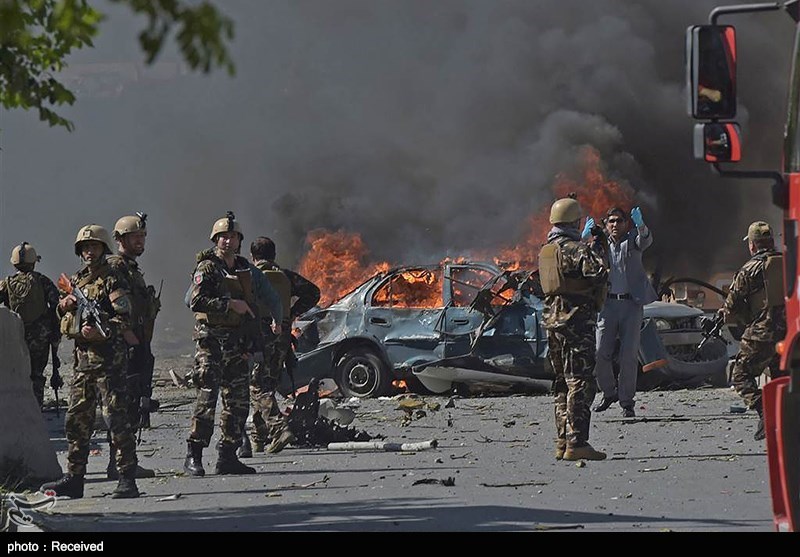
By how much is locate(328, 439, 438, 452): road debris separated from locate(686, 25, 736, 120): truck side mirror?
21.4ft

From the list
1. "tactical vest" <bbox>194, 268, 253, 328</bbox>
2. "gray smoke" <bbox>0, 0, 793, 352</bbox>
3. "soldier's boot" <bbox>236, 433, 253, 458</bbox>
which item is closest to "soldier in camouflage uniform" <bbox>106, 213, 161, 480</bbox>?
"tactical vest" <bbox>194, 268, 253, 328</bbox>

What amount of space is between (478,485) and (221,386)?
2.27 meters

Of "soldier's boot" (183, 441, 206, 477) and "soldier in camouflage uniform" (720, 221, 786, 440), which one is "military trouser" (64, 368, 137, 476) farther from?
"soldier in camouflage uniform" (720, 221, 786, 440)

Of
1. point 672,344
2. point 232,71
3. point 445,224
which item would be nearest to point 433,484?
point 232,71

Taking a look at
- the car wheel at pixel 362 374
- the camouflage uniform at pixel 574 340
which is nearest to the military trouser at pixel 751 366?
the camouflage uniform at pixel 574 340

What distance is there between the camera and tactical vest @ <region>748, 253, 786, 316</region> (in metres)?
11.2

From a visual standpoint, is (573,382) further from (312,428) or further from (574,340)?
(312,428)

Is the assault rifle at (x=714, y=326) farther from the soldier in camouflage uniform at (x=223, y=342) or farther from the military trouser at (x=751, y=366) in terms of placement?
the soldier in camouflage uniform at (x=223, y=342)

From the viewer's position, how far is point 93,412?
9.45 meters

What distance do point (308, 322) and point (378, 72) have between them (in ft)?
60.5

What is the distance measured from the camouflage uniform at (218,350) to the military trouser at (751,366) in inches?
149

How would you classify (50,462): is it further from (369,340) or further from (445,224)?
(445,224)

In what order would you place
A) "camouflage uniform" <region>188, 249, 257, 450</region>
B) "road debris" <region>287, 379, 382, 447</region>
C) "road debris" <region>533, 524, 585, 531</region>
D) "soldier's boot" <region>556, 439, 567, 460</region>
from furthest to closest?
1. "road debris" <region>287, 379, 382, 447</region>
2. "soldier's boot" <region>556, 439, 567, 460</region>
3. "camouflage uniform" <region>188, 249, 257, 450</region>
4. "road debris" <region>533, 524, 585, 531</region>

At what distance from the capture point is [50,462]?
979cm
